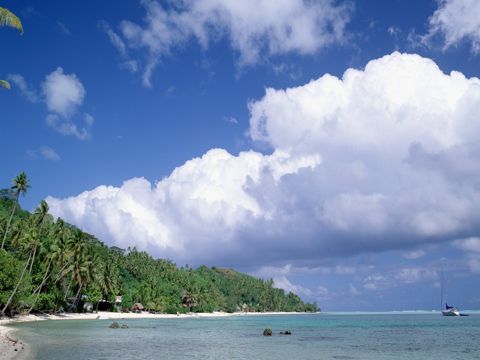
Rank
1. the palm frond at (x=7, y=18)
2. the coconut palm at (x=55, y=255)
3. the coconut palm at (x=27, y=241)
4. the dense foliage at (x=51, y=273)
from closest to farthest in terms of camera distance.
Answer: the palm frond at (x=7, y=18), the dense foliage at (x=51, y=273), the coconut palm at (x=27, y=241), the coconut palm at (x=55, y=255)

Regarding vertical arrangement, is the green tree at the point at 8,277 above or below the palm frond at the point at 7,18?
below

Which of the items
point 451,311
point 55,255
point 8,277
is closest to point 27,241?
point 55,255

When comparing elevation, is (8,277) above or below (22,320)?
above

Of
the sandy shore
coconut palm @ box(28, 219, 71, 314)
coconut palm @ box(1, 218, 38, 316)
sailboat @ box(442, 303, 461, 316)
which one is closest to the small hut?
the sandy shore

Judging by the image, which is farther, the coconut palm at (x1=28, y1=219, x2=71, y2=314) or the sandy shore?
the coconut palm at (x1=28, y1=219, x2=71, y2=314)

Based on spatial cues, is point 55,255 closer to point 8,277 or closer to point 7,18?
point 8,277

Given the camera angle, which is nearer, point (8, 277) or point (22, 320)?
point (8, 277)

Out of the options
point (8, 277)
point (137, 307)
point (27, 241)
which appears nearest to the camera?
point (8, 277)

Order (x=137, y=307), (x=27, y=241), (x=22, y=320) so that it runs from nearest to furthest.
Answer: (x=22, y=320) → (x=27, y=241) → (x=137, y=307)

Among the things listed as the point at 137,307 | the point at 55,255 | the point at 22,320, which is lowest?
the point at 22,320

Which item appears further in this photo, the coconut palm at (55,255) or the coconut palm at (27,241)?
the coconut palm at (55,255)

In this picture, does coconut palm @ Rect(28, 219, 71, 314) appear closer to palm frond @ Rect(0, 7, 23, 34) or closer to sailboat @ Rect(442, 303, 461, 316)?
palm frond @ Rect(0, 7, 23, 34)

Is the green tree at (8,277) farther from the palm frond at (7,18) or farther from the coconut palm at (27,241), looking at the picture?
the palm frond at (7,18)

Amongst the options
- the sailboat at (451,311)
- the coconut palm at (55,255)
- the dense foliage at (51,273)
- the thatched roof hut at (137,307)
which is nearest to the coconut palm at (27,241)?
the dense foliage at (51,273)
